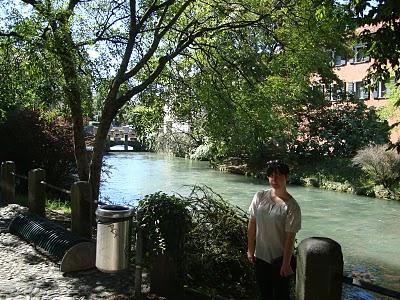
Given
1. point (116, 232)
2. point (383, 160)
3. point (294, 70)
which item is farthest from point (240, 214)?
point (383, 160)

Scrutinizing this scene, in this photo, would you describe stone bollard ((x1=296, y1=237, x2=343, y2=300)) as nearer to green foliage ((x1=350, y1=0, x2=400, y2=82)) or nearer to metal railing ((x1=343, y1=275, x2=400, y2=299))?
metal railing ((x1=343, y1=275, x2=400, y2=299))

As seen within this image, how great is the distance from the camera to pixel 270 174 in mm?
4695

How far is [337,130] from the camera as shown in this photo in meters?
35.2

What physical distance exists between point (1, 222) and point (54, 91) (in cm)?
264

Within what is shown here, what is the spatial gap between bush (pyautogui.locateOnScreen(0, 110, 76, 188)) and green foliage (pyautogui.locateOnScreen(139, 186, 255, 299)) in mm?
8639

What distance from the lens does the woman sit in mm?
4535

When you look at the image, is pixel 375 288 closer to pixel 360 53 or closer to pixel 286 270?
pixel 286 270

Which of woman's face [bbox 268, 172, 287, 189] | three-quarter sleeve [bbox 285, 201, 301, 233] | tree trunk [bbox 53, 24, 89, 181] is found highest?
tree trunk [bbox 53, 24, 89, 181]

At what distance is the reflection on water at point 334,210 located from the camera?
12344 mm

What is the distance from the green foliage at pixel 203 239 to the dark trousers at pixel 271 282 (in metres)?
1.27

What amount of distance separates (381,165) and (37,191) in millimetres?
20026

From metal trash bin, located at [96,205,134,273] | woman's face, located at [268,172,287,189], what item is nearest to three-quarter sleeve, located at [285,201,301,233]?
woman's face, located at [268,172,287,189]

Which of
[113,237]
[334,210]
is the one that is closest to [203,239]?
[113,237]

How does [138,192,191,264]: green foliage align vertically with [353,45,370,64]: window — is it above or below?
below
